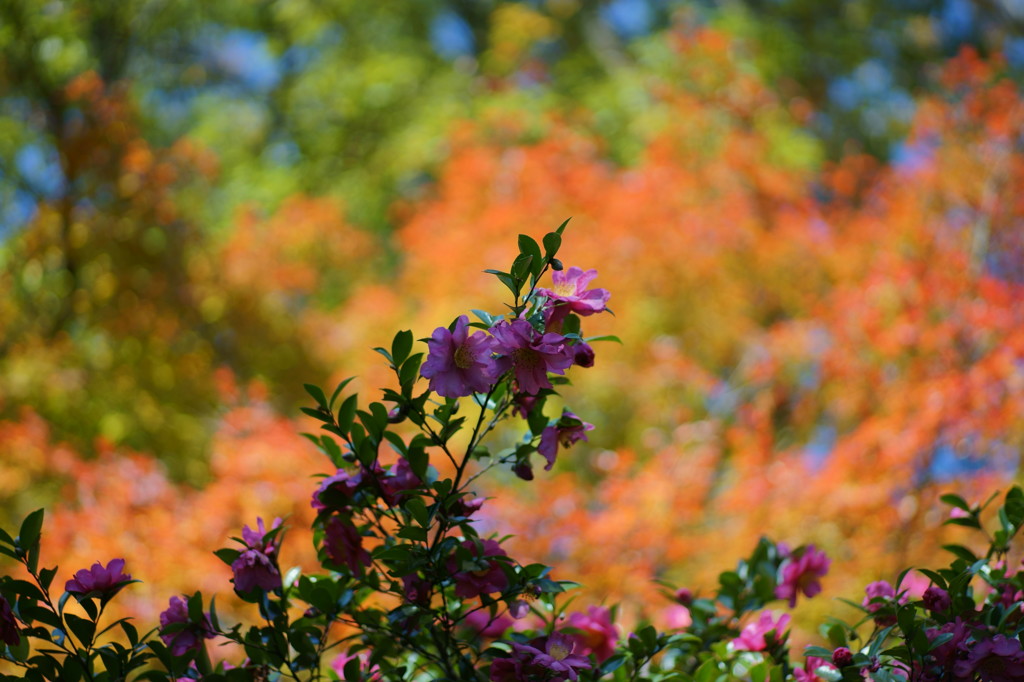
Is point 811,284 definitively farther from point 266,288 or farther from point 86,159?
point 86,159

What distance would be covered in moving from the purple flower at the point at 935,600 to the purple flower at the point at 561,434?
1.15ft

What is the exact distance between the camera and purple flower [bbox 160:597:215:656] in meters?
0.84

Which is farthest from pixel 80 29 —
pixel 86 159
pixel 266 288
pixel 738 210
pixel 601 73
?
pixel 601 73

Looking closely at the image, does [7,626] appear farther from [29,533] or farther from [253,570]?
[253,570]

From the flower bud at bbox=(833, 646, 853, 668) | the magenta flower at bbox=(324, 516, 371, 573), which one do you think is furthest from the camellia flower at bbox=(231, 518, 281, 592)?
the flower bud at bbox=(833, 646, 853, 668)

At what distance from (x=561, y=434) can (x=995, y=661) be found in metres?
0.42

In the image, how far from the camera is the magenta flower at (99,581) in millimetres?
801

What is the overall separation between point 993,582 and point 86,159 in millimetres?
3194

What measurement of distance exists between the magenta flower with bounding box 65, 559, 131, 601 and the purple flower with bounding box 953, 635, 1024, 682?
756 millimetres

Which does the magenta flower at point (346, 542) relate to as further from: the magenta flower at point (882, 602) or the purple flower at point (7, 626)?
the magenta flower at point (882, 602)

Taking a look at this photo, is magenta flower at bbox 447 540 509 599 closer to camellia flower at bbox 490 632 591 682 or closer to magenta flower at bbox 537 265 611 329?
camellia flower at bbox 490 632 591 682

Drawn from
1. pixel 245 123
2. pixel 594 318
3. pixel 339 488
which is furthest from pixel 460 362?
pixel 245 123

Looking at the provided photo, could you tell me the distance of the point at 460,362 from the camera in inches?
28.4

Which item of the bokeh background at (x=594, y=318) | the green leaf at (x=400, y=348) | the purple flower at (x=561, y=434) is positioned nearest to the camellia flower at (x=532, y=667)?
the purple flower at (x=561, y=434)
